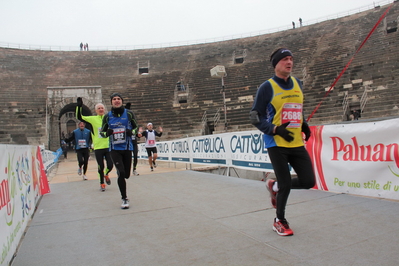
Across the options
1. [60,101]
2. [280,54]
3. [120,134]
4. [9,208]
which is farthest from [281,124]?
[60,101]

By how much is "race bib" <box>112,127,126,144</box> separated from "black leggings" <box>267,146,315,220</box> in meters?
2.97

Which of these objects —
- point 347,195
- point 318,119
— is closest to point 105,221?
point 347,195

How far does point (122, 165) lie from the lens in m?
5.48

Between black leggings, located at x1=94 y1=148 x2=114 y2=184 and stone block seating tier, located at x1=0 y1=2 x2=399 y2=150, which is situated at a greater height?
stone block seating tier, located at x1=0 y1=2 x2=399 y2=150

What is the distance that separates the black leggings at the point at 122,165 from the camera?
212 inches

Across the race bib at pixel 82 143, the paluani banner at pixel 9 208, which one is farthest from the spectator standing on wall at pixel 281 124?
the race bib at pixel 82 143

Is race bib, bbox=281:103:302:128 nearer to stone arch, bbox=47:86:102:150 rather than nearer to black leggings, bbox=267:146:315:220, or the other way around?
black leggings, bbox=267:146:315:220

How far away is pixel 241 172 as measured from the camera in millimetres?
10102

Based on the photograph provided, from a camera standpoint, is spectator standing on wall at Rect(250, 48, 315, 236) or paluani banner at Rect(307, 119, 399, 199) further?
paluani banner at Rect(307, 119, 399, 199)

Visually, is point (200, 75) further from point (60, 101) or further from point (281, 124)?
point (281, 124)

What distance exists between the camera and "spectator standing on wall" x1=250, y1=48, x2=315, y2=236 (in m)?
3.34

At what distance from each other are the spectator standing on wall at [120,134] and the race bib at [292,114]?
3.06m

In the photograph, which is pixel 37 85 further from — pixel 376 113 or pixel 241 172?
pixel 376 113

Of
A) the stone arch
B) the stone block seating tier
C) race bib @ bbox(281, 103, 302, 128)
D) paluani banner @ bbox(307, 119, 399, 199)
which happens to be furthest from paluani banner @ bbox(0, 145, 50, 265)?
the stone arch
